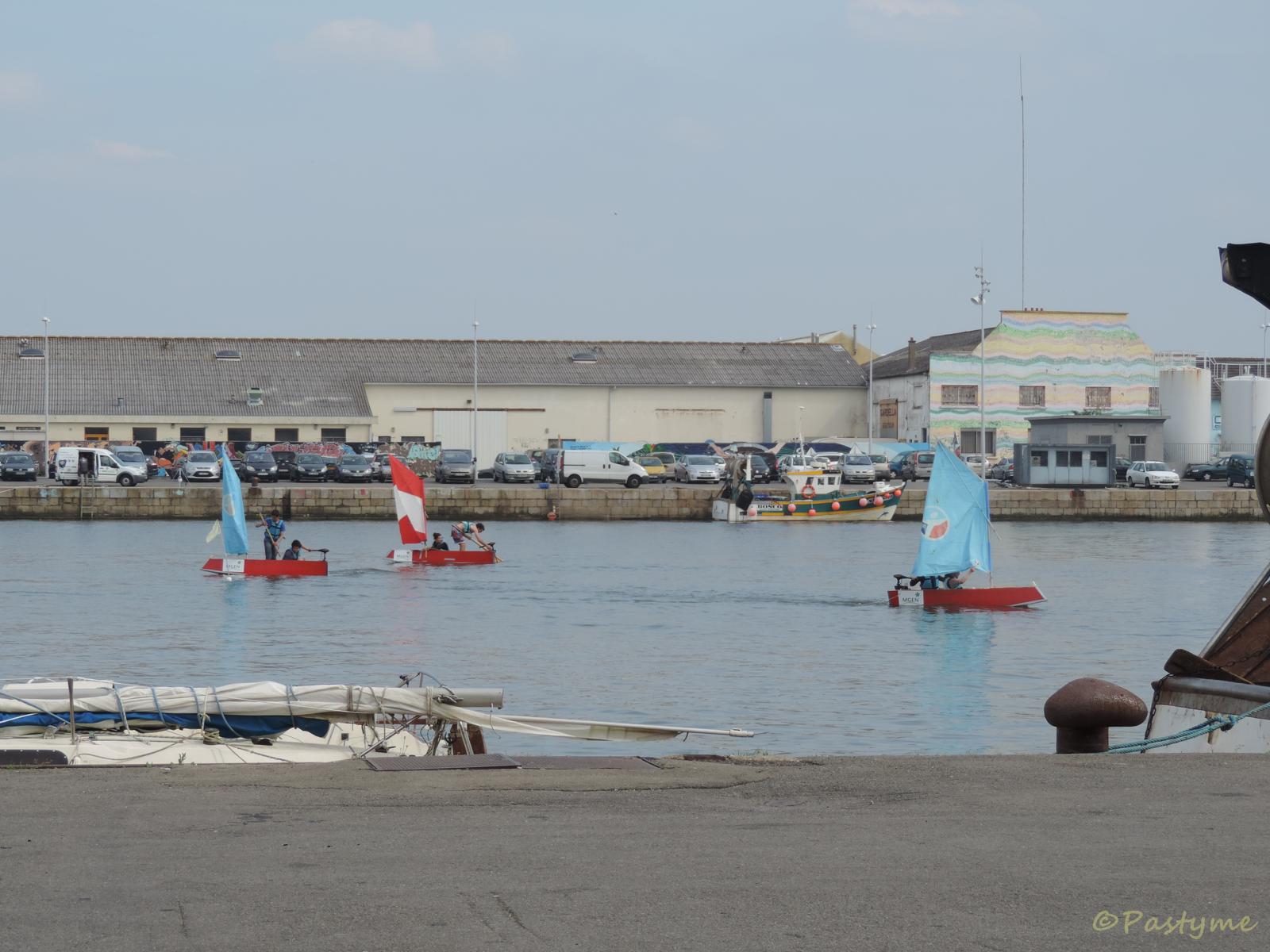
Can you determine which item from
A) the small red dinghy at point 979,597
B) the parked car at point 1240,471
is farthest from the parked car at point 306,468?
the parked car at point 1240,471

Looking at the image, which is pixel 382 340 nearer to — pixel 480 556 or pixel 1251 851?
pixel 480 556

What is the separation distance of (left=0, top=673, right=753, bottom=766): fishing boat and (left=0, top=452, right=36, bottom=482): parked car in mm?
59045

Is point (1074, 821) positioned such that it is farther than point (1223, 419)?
No

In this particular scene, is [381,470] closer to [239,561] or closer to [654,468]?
[654,468]

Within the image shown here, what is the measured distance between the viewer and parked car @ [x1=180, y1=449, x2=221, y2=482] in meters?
68.1

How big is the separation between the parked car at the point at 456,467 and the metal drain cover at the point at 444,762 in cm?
5937

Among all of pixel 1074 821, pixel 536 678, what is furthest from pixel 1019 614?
pixel 1074 821

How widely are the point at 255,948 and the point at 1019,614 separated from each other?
106 ft

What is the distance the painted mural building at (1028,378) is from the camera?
81938mm

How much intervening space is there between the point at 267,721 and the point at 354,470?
56.3 meters

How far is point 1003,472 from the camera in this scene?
73312mm

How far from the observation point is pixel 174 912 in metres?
7.12

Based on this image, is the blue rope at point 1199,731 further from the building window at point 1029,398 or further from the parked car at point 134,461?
the building window at point 1029,398

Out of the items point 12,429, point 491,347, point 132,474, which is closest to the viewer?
point 132,474
